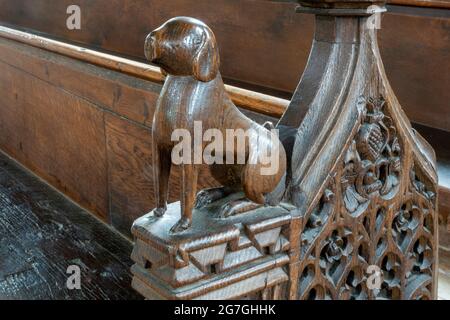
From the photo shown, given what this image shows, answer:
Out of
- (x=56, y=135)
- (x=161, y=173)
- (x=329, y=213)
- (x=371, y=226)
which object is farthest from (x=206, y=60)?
(x=56, y=135)

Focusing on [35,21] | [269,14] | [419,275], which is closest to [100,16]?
[35,21]

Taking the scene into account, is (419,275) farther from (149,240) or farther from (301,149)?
(149,240)

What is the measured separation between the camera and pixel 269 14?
7.03 feet

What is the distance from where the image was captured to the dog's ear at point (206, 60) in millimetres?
729

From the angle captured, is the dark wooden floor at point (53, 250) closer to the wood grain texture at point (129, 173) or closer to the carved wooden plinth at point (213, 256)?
the wood grain texture at point (129, 173)

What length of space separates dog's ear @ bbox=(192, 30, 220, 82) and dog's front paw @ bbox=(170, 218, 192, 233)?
0.18 meters

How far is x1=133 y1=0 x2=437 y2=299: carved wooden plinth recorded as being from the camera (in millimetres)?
781

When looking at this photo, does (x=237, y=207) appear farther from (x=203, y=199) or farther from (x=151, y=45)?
(x=151, y=45)

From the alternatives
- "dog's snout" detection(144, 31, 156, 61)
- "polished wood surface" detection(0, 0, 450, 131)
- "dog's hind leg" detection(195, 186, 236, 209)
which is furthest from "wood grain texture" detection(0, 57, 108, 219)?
"dog's snout" detection(144, 31, 156, 61)

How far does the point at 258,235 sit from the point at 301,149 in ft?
0.53

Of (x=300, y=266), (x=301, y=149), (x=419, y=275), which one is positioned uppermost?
(x=301, y=149)

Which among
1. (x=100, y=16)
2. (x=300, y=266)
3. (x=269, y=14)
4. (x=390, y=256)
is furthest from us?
(x=100, y=16)

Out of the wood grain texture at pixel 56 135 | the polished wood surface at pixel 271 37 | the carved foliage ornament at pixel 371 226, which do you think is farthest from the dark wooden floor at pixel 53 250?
the polished wood surface at pixel 271 37
